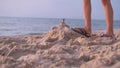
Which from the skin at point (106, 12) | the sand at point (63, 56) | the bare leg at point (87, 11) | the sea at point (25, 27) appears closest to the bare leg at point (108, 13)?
the skin at point (106, 12)

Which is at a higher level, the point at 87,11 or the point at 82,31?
the point at 87,11

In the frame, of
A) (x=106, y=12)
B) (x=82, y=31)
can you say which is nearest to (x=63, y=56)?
(x=82, y=31)

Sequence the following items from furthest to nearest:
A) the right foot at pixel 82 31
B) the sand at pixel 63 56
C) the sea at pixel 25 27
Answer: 1. the sea at pixel 25 27
2. the right foot at pixel 82 31
3. the sand at pixel 63 56

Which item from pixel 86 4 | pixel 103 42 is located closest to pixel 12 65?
pixel 103 42

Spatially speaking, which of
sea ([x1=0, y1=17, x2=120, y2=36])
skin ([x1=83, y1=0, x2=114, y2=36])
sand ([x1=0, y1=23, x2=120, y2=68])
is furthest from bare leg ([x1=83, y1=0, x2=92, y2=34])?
sea ([x1=0, y1=17, x2=120, y2=36])

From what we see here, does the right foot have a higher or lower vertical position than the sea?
higher

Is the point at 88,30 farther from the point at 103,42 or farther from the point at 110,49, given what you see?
the point at 110,49

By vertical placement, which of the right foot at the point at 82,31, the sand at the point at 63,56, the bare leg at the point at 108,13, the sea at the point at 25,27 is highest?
the bare leg at the point at 108,13

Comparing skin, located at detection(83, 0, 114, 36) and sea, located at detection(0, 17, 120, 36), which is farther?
sea, located at detection(0, 17, 120, 36)

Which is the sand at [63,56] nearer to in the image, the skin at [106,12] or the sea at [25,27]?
the skin at [106,12]

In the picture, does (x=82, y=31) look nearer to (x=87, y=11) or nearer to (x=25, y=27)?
(x=87, y=11)

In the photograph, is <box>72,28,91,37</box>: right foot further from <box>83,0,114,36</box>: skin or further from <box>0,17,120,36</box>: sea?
<box>0,17,120,36</box>: sea

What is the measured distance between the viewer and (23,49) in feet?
9.12

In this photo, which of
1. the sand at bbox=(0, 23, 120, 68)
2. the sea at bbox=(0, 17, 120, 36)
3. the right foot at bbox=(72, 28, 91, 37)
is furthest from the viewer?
the sea at bbox=(0, 17, 120, 36)
